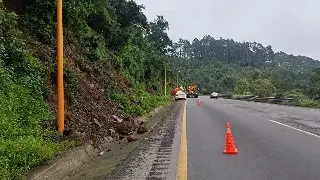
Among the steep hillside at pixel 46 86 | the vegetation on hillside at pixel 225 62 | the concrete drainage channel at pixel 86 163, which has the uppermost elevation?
the vegetation on hillside at pixel 225 62

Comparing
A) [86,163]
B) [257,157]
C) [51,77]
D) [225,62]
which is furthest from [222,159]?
[225,62]

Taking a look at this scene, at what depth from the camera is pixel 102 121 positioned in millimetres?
14219

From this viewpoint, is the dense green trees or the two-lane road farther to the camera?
the dense green trees

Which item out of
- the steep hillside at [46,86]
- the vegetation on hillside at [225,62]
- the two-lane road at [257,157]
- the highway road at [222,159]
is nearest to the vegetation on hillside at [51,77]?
the steep hillside at [46,86]

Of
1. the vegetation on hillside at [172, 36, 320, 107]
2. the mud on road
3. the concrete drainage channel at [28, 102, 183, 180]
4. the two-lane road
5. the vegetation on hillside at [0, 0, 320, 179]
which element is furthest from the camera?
the vegetation on hillside at [172, 36, 320, 107]

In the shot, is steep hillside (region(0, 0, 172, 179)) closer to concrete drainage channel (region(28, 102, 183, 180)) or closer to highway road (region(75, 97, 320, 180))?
concrete drainage channel (region(28, 102, 183, 180))

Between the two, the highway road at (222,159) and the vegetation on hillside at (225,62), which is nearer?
the highway road at (222,159)

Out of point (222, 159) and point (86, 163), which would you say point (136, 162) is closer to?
point (86, 163)

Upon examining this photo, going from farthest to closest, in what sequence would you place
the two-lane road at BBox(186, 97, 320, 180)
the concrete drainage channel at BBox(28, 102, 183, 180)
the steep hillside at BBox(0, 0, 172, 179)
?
the steep hillside at BBox(0, 0, 172, 179) < the two-lane road at BBox(186, 97, 320, 180) < the concrete drainage channel at BBox(28, 102, 183, 180)

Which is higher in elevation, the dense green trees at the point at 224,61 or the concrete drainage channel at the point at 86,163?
the dense green trees at the point at 224,61

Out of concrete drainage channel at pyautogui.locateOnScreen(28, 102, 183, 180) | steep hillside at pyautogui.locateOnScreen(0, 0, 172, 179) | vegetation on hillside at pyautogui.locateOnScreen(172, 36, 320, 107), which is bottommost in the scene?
concrete drainage channel at pyautogui.locateOnScreen(28, 102, 183, 180)

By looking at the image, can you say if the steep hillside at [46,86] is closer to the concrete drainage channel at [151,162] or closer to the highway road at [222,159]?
the concrete drainage channel at [151,162]

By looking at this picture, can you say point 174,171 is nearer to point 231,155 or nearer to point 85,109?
point 231,155

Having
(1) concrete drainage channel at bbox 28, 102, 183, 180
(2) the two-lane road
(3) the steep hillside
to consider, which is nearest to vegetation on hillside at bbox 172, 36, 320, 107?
(3) the steep hillside
